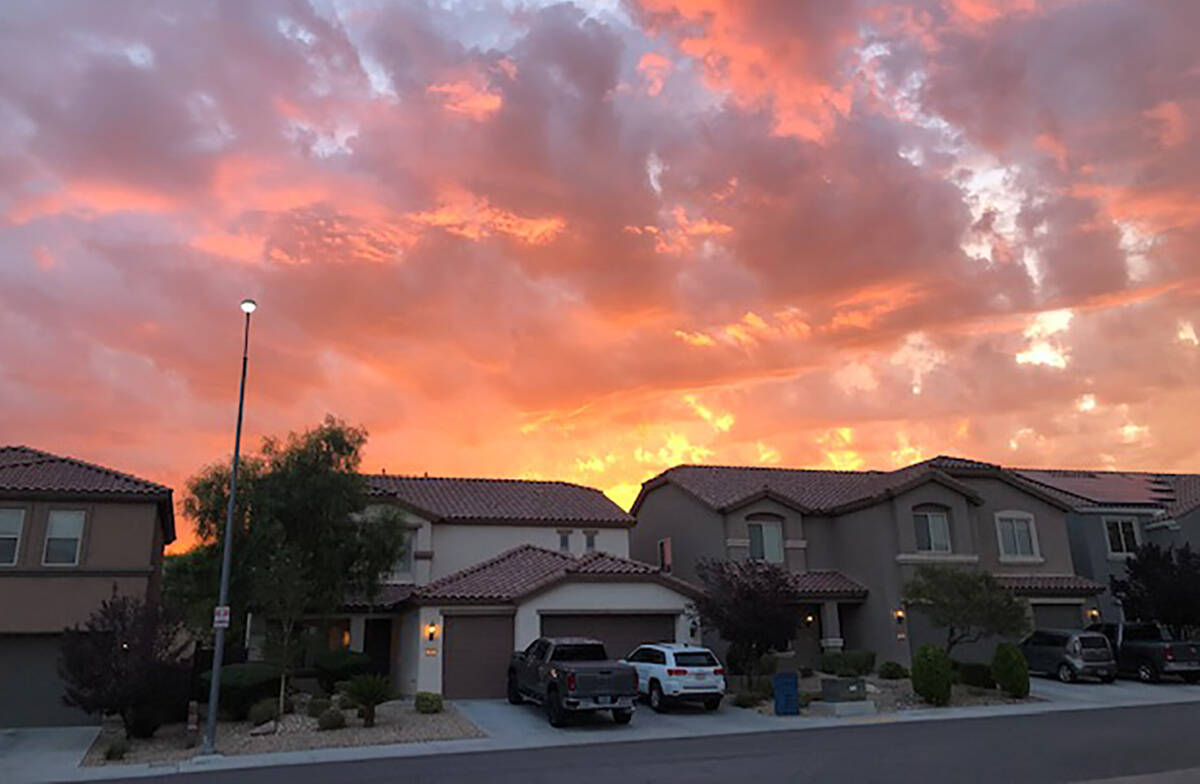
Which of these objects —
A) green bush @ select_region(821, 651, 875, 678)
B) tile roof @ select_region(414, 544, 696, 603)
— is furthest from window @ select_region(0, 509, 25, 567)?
green bush @ select_region(821, 651, 875, 678)

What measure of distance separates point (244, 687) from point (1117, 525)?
39.7 meters

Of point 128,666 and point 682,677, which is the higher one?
point 128,666

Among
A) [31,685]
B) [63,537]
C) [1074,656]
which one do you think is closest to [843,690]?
[1074,656]

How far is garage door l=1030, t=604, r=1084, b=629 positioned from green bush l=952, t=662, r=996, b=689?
8.60 metres

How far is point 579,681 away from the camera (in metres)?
20.7

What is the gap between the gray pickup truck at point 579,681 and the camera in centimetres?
2067

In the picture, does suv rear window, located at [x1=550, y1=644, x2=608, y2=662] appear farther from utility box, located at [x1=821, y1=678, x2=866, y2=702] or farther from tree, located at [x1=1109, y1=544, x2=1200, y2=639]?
tree, located at [x1=1109, y1=544, x2=1200, y2=639]

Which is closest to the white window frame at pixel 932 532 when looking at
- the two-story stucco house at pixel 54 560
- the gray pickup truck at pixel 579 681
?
the gray pickup truck at pixel 579 681

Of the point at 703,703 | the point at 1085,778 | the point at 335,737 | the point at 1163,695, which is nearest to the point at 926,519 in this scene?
the point at 1163,695

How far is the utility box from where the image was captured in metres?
24.3

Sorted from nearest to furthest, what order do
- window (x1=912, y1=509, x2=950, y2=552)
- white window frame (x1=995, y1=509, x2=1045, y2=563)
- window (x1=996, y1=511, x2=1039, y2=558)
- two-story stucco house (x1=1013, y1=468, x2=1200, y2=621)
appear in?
window (x1=912, y1=509, x2=950, y2=552) → white window frame (x1=995, y1=509, x2=1045, y2=563) → window (x1=996, y1=511, x2=1039, y2=558) → two-story stucco house (x1=1013, y1=468, x2=1200, y2=621)

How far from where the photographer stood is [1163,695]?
2659 centimetres

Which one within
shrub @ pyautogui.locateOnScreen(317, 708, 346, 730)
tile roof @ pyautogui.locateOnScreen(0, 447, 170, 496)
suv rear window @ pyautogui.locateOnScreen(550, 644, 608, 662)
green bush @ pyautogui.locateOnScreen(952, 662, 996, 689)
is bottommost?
shrub @ pyautogui.locateOnScreen(317, 708, 346, 730)

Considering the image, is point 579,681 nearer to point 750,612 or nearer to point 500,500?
point 750,612
